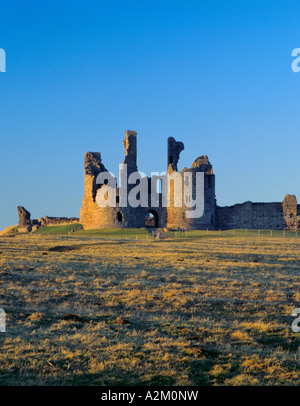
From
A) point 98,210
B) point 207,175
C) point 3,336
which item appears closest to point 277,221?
point 207,175

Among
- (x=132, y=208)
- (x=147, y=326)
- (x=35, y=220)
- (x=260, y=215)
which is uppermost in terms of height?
(x=132, y=208)

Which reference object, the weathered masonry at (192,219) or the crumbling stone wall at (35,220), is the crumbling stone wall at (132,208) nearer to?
the weathered masonry at (192,219)

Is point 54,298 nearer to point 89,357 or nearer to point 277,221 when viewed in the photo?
point 89,357

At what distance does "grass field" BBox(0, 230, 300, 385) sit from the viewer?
6980 millimetres

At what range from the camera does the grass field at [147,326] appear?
22.9ft

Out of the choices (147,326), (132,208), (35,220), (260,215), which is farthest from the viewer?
(35,220)

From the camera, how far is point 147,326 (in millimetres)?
10086

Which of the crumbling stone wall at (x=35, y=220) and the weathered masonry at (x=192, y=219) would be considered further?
the crumbling stone wall at (x=35, y=220)

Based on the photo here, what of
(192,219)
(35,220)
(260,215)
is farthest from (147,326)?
(35,220)

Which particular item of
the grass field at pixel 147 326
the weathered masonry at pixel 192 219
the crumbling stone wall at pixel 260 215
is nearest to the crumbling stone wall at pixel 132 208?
the weathered masonry at pixel 192 219

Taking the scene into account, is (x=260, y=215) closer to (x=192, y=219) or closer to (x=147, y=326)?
(x=192, y=219)
